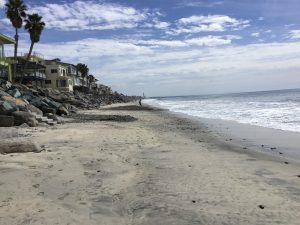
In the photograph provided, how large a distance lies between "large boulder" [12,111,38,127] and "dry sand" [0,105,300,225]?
22.4 ft

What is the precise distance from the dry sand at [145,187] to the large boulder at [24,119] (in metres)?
6.81

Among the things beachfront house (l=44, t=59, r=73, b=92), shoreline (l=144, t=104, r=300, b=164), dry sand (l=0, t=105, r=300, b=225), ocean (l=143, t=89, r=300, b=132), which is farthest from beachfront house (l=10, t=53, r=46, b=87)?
dry sand (l=0, t=105, r=300, b=225)

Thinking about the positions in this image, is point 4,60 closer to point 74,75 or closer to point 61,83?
point 61,83

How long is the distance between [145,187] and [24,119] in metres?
12.1

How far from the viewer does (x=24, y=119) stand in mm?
17984

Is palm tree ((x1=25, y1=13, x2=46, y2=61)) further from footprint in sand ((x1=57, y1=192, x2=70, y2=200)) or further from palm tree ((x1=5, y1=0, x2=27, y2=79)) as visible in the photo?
footprint in sand ((x1=57, y1=192, x2=70, y2=200))

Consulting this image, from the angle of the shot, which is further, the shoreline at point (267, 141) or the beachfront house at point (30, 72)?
the beachfront house at point (30, 72)

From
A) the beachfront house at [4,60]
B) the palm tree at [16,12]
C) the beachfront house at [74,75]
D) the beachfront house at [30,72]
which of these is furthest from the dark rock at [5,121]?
the beachfront house at [74,75]

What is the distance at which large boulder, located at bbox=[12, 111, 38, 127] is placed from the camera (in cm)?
1772

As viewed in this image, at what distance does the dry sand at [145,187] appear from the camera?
551 cm

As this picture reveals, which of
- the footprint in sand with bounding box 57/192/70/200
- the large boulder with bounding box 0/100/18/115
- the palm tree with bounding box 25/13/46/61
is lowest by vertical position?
the footprint in sand with bounding box 57/192/70/200

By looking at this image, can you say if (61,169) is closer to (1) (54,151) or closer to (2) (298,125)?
(1) (54,151)

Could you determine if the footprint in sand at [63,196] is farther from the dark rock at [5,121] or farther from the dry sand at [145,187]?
the dark rock at [5,121]

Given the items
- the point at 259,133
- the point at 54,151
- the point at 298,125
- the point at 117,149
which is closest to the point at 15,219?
the point at 54,151
